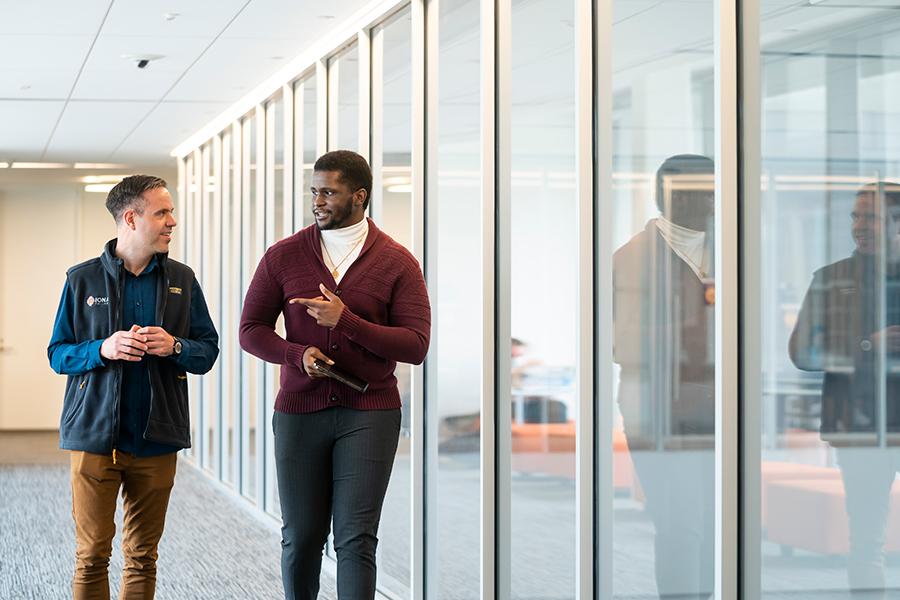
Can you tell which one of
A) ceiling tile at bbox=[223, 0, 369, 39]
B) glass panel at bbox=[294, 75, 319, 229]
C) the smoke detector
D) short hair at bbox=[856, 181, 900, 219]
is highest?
the smoke detector

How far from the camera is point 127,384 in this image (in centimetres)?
371

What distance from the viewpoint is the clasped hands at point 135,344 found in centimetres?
356

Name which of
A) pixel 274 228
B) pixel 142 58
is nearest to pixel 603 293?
pixel 274 228

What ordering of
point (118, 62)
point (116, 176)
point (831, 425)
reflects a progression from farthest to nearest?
point (116, 176), point (118, 62), point (831, 425)

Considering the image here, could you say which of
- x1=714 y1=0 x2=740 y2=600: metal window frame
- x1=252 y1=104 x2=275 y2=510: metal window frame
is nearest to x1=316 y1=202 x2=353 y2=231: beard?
x1=714 y1=0 x2=740 y2=600: metal window frame

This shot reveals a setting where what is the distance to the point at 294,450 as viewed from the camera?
144 inches

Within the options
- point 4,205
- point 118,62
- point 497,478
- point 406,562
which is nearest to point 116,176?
point 4,205

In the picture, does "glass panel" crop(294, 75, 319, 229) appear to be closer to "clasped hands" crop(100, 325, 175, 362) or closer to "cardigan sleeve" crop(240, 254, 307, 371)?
"cardigan sleeve" crop(240, 254, 307, 371)

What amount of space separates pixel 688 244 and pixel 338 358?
1.11 m

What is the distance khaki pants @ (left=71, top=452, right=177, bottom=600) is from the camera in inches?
145

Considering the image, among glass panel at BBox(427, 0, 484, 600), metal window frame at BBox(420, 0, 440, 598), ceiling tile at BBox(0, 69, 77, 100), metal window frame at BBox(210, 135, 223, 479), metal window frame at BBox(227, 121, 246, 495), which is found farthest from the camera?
metal window frame at BBox(210, 135, 223, 479)

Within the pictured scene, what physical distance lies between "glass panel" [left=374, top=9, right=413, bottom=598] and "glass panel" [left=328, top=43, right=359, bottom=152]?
52 centimetres

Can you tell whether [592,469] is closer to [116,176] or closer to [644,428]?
[644,428]

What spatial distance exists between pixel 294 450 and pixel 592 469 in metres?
0.93
